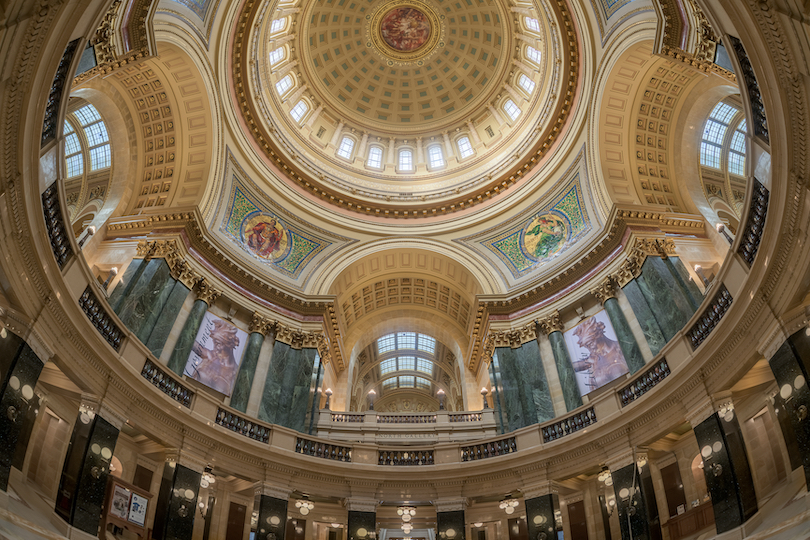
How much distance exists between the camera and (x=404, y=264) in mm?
28391

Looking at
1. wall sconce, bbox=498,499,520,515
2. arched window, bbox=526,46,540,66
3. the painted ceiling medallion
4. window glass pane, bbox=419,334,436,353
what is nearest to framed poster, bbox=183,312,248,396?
wall sconce, bbox=498,499,520,515

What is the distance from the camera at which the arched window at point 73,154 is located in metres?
20.3

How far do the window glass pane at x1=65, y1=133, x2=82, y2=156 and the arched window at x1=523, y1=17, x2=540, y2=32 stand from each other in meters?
22.3

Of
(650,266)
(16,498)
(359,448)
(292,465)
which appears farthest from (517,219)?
(16,498)

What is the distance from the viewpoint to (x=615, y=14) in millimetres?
20016

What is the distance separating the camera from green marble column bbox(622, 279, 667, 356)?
17.3 m

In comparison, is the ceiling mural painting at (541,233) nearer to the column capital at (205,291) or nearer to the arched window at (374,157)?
the arched window at (374,157)

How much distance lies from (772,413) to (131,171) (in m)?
22.7

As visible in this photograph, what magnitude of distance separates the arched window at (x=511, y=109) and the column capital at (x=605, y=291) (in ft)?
43.8

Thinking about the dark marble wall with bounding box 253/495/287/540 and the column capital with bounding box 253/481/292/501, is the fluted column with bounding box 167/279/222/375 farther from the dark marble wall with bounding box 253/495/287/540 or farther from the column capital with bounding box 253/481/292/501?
the dark marble wall with bounding box 253/495/287/540

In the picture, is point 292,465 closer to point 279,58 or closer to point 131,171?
point 131,171

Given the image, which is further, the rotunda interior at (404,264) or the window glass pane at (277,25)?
the window glass pane at (277,25)

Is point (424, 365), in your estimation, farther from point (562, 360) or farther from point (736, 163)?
point (736, 163)

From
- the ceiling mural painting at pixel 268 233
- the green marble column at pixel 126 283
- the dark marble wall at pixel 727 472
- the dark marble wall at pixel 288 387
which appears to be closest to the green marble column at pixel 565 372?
the dark marble wall at pixel 727 472
